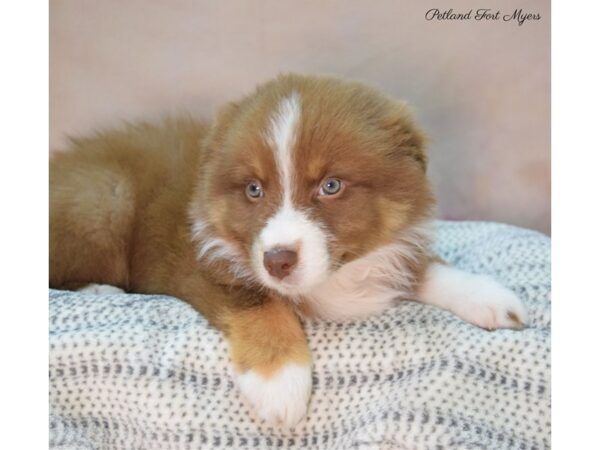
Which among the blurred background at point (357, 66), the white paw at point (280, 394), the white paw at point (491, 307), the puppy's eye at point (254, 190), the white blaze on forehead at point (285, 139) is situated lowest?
the white paw at point (280, 394)

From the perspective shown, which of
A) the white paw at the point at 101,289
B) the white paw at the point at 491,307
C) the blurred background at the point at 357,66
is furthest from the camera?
the white paw at the point at 101,289

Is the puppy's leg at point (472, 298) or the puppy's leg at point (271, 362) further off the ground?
the puppy's leg at point (472, 298)

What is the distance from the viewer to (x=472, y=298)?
236 centimetres

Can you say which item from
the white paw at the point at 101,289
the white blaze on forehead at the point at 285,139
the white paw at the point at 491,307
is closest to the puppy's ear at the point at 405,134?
the white blaze on forehead at the point at 285,139

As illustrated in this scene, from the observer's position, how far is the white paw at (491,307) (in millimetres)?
2271

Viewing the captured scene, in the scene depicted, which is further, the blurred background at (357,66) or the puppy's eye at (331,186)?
the blurred background at (357,66)

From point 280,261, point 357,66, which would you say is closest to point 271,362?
point 280,261

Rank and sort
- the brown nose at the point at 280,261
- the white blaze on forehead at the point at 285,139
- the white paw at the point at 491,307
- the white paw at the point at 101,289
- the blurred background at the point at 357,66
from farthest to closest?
the white paw at the point at 101,289 < the blurred background at the point at 357,66 < the white paw at the point at 491,307 < the white blaze on forehead at the point at 285,139 < the brown nose at the point at 280,261

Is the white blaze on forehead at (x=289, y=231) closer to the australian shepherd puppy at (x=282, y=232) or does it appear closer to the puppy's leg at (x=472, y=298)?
the australian shepherd puppy at (x=282, y=232)

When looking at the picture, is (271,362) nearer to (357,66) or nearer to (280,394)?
(280,394)

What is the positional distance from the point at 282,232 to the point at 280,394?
490 mm
